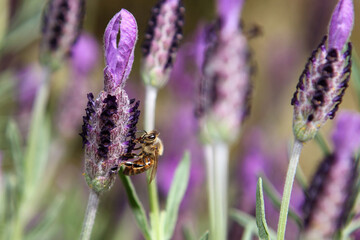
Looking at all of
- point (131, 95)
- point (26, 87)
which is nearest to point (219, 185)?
point (26, 87)

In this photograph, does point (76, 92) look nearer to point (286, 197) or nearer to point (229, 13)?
point (229, 13)

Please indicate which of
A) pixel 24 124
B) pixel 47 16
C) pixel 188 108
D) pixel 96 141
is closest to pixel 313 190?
pixel 96 141

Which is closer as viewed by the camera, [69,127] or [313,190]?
[313,190]

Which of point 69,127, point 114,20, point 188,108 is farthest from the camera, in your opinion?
point 188,108

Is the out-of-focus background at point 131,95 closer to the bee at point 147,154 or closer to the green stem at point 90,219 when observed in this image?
the bee at point 147,154

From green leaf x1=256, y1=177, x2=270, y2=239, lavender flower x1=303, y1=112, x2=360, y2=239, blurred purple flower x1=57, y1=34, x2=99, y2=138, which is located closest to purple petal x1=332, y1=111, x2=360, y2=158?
lavender flower x1=303, y1=112, x2=360, y2=239

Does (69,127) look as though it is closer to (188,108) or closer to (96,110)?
(188,108)

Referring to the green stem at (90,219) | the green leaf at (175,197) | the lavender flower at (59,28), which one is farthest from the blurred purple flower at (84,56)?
the green stem at (90,219)

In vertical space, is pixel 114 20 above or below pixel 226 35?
below
